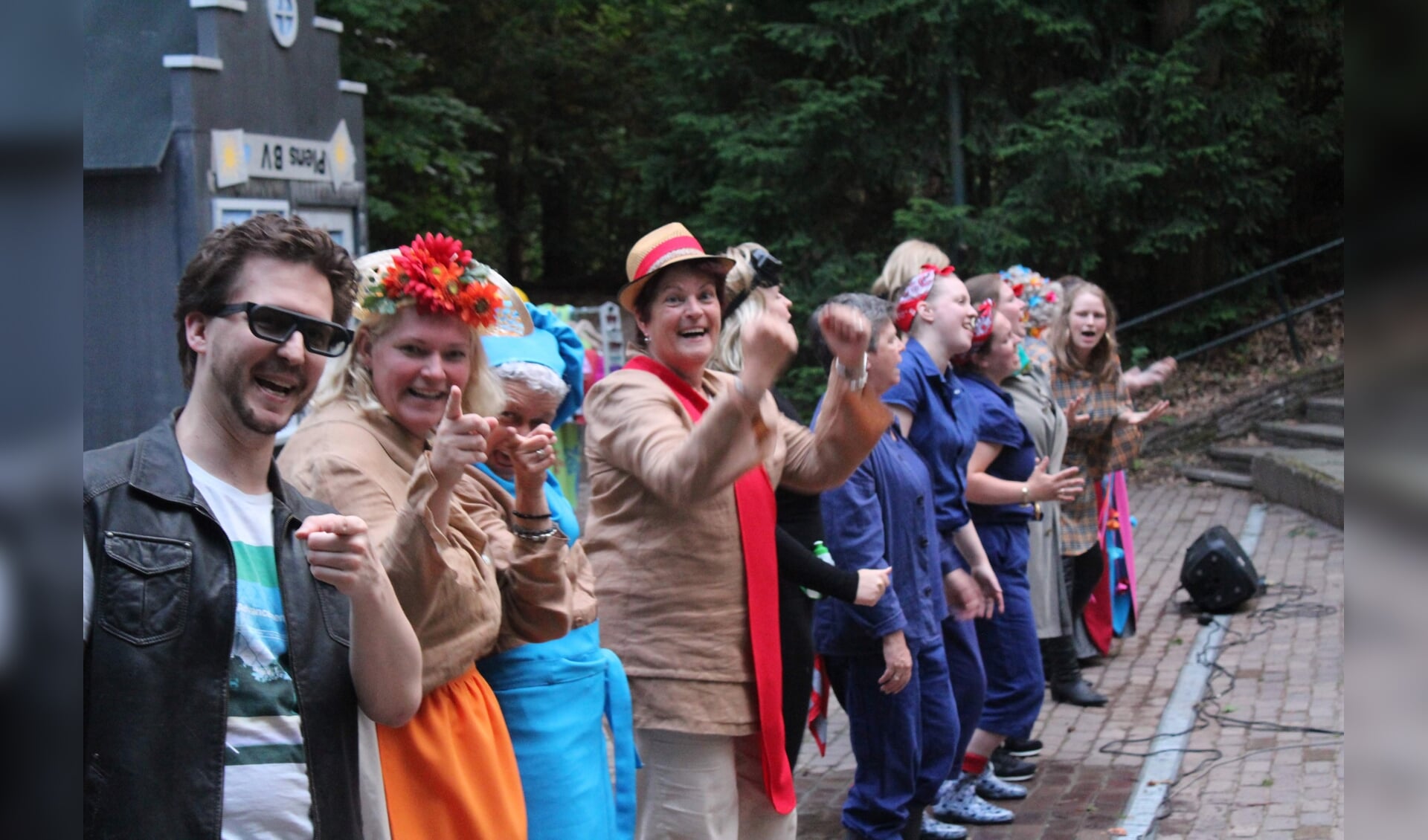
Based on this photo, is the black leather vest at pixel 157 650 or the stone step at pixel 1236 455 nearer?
the black leather vest at pixel 157 650

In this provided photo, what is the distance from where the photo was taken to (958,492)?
5.22 m

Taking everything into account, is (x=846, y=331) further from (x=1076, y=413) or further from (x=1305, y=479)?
(x=1305, y=479)

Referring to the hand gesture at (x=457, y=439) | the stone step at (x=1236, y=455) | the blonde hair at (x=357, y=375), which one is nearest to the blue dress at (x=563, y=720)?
the blonde hair at (x=357, y=375)

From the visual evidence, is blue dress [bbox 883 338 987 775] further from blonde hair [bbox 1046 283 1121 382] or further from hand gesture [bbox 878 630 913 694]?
blonde hair [bbox 1046 283 1121 382]

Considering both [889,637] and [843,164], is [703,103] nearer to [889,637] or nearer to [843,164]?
[843,164]

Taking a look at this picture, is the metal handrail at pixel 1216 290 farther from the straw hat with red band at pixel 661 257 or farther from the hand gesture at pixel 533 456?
the hand gesture at pixel 533 456

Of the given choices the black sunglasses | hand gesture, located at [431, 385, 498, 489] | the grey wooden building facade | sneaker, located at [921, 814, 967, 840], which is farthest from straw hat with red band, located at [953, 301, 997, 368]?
the grey wooden building facade

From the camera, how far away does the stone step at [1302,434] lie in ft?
45.1

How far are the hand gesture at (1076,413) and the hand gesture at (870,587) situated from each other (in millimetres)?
3244

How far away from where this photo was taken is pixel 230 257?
7.07 feet

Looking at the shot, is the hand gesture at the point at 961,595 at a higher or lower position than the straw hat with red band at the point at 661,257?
lower

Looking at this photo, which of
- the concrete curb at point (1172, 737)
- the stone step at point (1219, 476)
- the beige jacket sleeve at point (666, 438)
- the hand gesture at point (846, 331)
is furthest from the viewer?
the stone step at point (1219, 476)

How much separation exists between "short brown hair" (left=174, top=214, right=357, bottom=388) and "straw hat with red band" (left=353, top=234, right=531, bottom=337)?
0.43 m

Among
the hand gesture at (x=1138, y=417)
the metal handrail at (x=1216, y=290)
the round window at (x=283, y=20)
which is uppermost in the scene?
the round window at (x=283, y=20)
